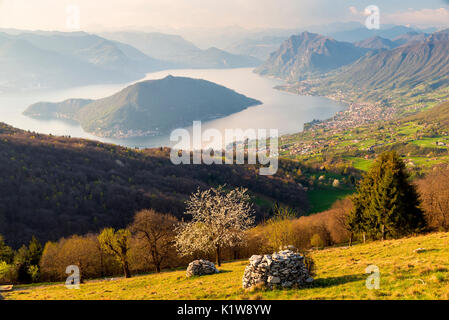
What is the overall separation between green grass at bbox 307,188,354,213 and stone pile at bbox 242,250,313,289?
3088 inches

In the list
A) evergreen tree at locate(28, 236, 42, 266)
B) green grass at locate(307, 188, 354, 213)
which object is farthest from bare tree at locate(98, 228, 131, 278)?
green grass at locate(307, 188, 354, 213)

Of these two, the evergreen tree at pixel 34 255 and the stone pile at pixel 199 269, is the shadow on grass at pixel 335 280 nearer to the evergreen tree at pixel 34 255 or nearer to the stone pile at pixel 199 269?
the stone pile at pixel 199 269

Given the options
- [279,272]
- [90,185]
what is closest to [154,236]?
[279,272]

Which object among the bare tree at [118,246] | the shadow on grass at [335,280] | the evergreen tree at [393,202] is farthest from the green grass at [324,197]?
the shadow on grass at [335,280]

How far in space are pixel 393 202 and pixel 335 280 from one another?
630 inches

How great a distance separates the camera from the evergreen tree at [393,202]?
25.6 m

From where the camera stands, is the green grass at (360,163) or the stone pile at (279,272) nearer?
the stone pile at (279,272)

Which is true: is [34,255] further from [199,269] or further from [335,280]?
[335,280]

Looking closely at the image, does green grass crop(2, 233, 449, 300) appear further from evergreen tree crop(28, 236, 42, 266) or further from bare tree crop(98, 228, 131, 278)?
evergreen tree crop(28, 236, 42, 266)

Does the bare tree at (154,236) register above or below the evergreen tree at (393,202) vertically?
below

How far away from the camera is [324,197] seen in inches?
3890

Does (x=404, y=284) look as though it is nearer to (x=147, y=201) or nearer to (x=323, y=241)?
(x=323, y=241)

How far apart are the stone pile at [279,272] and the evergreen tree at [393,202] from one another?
54.7ft

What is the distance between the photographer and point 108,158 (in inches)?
3661
